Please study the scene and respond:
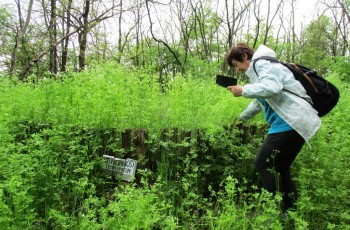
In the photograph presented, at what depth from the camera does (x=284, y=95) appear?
2.88 meters

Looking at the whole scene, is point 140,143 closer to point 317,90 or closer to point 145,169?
point 145,169

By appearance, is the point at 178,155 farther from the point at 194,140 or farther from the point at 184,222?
the point at 184,222

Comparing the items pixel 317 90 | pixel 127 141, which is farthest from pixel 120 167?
pixel 317 90

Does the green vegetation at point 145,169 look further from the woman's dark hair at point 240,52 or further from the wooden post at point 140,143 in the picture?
the woman's dark hair at point 240,52

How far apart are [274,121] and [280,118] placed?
86 mm

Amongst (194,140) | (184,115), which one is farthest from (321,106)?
(184,115)

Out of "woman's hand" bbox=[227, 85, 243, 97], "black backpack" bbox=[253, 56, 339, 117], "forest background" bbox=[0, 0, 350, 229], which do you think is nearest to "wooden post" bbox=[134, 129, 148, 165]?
"forest background" bbox=[0, 0, 350, 229]

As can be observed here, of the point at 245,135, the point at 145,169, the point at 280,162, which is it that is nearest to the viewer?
the point at 280,162

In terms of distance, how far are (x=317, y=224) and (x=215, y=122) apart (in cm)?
161

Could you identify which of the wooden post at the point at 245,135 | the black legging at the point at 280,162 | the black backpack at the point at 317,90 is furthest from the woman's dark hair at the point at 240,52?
the wooden post at the point at 245,135

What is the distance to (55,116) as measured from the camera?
3730 millimetres

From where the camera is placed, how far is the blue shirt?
291cm

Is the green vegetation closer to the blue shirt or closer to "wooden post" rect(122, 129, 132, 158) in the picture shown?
"wooden post" rect(122, 129, 132, 158)

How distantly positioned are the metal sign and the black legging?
4.48ft
